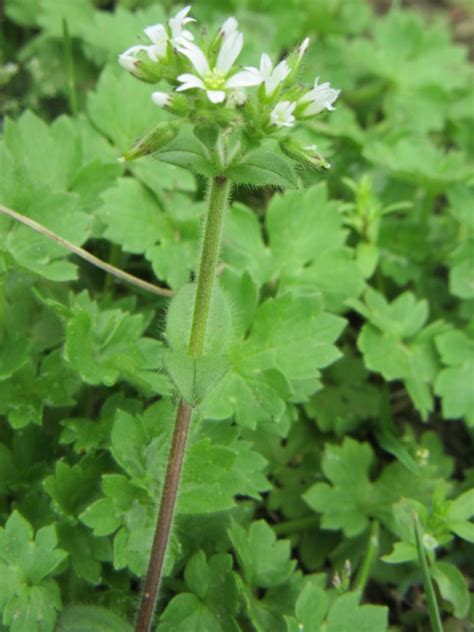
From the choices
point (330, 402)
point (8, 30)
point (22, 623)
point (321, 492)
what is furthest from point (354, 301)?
point (8, 30)

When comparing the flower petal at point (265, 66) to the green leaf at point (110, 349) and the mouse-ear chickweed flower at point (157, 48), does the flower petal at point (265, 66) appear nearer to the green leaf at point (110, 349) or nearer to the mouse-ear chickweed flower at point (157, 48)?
the mouse-ear chickweed flower at point (157, 48)

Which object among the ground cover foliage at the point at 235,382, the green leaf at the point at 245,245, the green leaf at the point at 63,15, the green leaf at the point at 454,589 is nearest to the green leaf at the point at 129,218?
the ground cover foliage at the point at 235,382

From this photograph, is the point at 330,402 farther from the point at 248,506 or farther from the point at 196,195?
the point at 196,195

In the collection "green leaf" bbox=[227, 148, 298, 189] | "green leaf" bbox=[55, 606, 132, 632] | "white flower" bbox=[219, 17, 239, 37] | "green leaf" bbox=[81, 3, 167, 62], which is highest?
"green leaf" bbox=[81, 3, 167, 62]

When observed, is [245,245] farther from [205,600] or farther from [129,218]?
[205,600]

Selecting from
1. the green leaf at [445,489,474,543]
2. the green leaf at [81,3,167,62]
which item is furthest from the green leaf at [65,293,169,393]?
the green leaf at [81,3,167,62]

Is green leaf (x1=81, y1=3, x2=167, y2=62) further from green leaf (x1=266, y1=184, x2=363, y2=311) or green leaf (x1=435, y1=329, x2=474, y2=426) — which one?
green leaf (x1=435, y1=329, x2=474, y2=426)
